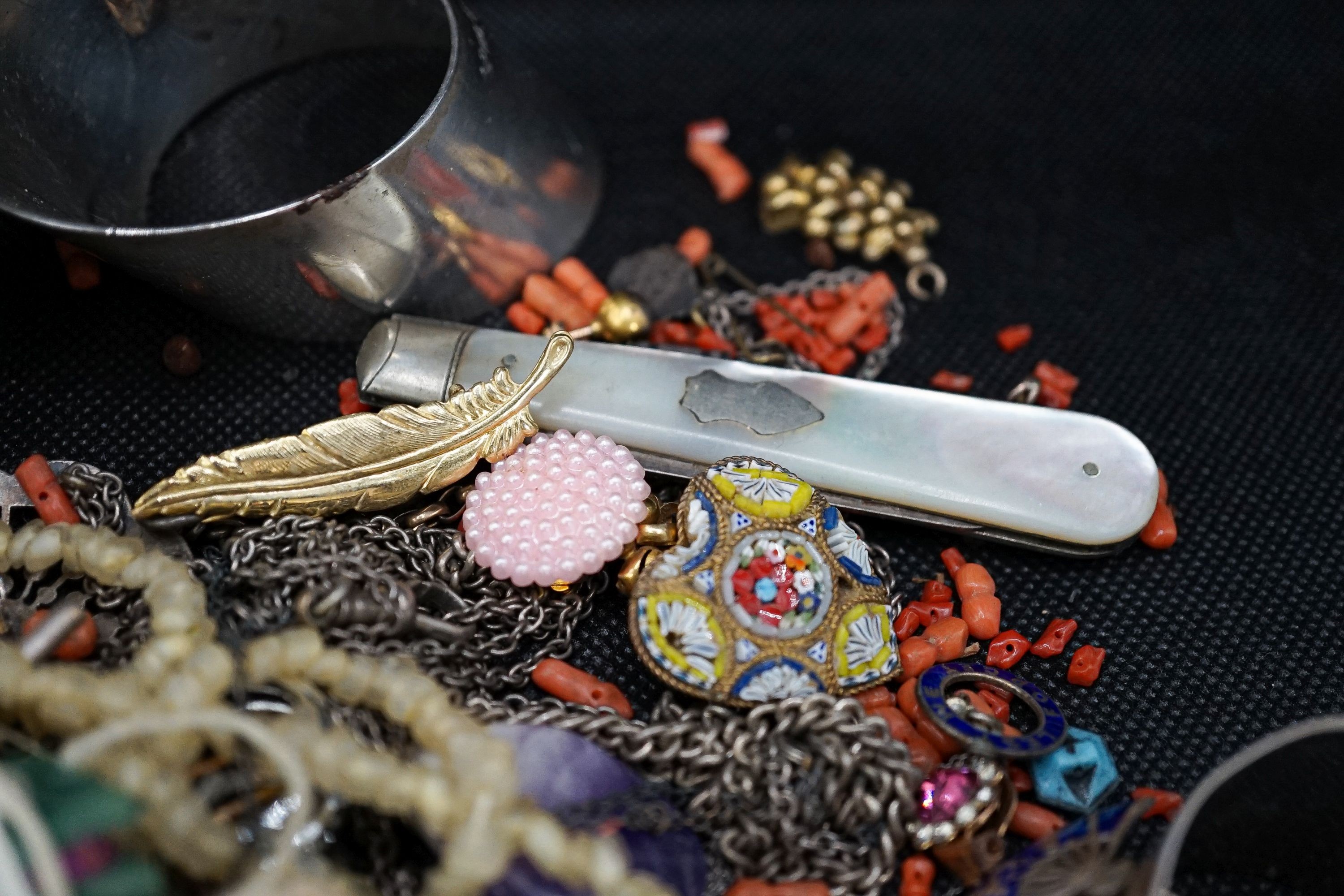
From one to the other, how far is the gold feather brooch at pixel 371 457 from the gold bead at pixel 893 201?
23.1 inches

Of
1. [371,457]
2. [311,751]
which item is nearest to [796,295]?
[371,457]

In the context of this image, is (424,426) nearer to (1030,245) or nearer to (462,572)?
(462,572)

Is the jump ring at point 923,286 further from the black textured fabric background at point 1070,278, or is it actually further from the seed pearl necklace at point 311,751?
the seed pearl necklace at point 311,751

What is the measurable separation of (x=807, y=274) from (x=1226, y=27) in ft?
2.64

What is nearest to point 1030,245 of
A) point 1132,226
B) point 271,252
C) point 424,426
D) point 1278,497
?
point 1132,226

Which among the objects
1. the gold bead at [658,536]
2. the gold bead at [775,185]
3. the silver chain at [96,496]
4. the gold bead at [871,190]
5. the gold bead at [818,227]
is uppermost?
the gold bead at [871,190]

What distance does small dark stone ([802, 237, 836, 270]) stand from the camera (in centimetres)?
146

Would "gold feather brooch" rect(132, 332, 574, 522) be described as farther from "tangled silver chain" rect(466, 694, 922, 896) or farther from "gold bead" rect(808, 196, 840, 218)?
"gold bead" rect(808, 196, 840, 218)

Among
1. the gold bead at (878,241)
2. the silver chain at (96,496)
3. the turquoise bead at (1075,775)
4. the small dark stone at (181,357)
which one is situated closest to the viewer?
the turquoise bead at (1075,775)

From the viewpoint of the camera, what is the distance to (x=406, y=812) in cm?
86

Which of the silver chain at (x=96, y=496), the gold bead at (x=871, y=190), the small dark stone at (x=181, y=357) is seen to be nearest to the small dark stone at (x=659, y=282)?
the gold bead at (x=871, y=190)

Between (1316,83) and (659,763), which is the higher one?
(1316,83)

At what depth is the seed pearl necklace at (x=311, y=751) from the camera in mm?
805

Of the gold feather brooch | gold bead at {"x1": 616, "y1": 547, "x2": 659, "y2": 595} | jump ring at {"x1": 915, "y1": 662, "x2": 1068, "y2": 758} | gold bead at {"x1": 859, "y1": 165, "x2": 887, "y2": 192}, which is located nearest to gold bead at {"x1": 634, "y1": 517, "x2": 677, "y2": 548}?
gold bead at {"x1": 616, "y1": 547, "x2": 659, "y2": 595}
